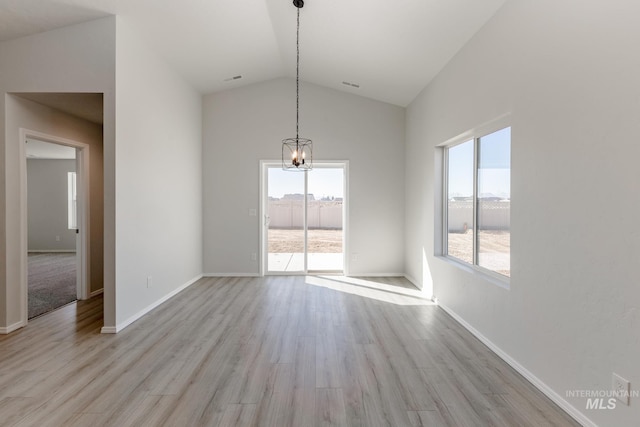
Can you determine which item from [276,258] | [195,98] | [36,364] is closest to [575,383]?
[36,364]

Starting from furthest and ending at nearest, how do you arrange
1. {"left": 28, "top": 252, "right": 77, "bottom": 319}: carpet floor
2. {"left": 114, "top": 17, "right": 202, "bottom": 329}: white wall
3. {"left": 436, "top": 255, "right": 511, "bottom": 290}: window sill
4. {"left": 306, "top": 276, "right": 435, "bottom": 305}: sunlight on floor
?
{"left": 306, "top": 276, "right": 435, "bottom": 305}: sunlight on floor
{"left": 28, "top": 252, "right": 77, "bottom": 319}: carpet floor
{"left": 114, "top": 17, "right": 202, "bottom": 329}: white wall
{"left": 436, "top": 255, "right": 511, "bottom": 290}: window sill

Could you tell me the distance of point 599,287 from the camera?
1814mm

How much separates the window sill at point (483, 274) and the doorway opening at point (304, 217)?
2308 mm

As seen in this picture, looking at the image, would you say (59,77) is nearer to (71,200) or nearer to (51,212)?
(71,200)

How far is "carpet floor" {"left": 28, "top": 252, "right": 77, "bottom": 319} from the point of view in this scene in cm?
408

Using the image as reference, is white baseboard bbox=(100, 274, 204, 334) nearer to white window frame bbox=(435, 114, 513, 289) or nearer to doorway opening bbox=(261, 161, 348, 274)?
doorway opening bbox=(261, 161, 348, 274)

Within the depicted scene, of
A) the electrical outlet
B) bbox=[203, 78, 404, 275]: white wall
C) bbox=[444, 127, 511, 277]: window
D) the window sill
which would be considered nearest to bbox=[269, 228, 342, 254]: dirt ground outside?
bbox=[203, 78, 404, 275]: white wall

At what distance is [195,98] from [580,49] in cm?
512

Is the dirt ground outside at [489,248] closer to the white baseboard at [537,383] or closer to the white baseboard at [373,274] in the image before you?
the white baseboard at [537,383]

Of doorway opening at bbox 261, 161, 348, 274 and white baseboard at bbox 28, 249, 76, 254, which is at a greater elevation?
doorway opening at bbox 261, 161, 348, 274

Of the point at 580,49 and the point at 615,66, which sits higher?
the point at 580,49

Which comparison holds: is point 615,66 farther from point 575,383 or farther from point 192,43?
point 192,43

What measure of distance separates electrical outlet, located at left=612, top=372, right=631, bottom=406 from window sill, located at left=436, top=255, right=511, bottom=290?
3.35ft

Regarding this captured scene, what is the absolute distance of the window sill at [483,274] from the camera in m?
2.85
